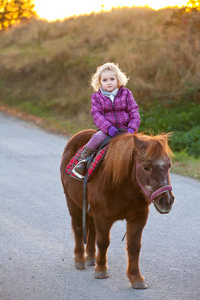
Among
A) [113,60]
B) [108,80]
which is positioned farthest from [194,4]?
[108,80]

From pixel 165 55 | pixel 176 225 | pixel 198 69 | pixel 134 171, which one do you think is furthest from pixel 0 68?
pixel 134 171

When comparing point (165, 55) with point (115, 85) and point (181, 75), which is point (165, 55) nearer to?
point (181, 75)

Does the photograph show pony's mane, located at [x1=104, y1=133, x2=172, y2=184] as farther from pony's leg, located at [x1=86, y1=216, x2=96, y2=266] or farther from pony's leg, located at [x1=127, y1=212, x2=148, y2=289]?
pony's leg, located at [x1=86, y1=216, x2=96, y2=266]

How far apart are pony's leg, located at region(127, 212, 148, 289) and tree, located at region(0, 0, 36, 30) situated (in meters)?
28.1

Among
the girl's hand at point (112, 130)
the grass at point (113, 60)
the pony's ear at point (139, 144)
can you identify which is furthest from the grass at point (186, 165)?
the pony's ear at point (139, 144)

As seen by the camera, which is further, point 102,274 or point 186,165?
point 186,165

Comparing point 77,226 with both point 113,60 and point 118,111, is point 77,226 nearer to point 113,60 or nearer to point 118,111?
point 118,111

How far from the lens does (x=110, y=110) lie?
4.95 metres

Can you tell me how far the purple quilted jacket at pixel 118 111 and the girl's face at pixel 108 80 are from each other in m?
0.09

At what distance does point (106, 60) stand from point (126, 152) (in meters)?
15.6

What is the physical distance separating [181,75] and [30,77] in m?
9.98

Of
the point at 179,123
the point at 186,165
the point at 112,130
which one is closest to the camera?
the point at 112,130

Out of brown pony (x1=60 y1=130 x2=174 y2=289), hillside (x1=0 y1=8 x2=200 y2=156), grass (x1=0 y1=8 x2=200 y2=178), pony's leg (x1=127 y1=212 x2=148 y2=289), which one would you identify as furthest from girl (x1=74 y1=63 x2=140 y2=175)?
grass (x1=0 y1=8 x2=200 y2=178)

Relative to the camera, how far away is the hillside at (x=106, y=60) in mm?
14898
